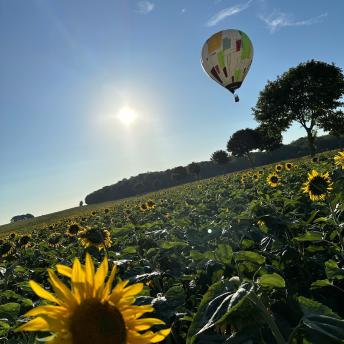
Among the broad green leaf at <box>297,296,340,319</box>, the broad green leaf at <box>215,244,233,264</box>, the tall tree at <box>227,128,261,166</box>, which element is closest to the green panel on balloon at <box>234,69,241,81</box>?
the broad green leaf at <box>215,244,233,264</box>

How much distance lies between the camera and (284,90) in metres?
60.4

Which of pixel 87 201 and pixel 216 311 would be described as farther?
pixel 87 201

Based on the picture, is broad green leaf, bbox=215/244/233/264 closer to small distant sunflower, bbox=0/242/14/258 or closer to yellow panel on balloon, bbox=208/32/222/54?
small distant sunflower, bbox=0/242/14/258

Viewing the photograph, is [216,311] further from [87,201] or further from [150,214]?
[87,201]

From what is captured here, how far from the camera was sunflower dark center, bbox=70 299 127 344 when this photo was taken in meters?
1.70

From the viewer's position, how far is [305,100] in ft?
194

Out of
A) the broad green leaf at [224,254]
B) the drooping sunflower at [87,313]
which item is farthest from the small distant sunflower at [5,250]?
the drooping sunflower at [87,313]

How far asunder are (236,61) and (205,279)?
24091mm

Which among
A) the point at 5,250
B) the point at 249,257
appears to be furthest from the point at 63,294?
the point at 5,250

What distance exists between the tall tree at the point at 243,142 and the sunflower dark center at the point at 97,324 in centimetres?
9940

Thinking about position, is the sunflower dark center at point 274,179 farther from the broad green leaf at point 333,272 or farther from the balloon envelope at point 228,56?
the balloon envelope at point 228,56

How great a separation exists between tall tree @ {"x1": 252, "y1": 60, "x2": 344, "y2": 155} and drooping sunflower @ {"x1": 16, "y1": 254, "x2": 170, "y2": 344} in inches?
2280

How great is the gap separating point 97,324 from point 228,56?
25.5 metres

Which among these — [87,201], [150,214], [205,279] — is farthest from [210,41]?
[87,201]
